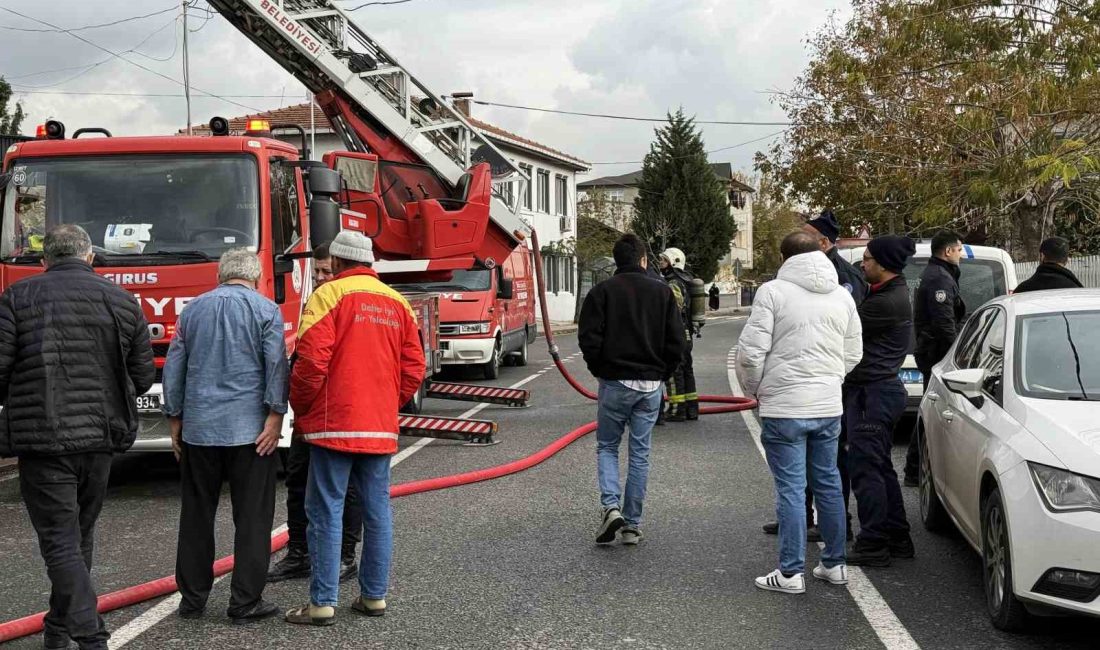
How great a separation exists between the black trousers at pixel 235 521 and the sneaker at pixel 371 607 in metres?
0.47

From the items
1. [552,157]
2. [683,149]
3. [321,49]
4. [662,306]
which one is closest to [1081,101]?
[321,49]

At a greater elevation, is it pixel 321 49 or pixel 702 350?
pixel 321 49

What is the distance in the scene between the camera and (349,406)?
17.8 ft

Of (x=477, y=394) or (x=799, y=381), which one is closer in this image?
(x=799, y=381)

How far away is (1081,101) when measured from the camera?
16.7 meters

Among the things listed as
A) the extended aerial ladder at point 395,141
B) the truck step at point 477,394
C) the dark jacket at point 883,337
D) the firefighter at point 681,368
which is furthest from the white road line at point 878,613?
the truck step at point 477,394

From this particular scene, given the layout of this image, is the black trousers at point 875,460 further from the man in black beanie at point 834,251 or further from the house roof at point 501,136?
the house roof at point 501,136

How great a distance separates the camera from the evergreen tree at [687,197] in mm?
65938

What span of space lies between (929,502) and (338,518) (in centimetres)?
378

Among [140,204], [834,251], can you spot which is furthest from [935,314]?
[140,204]

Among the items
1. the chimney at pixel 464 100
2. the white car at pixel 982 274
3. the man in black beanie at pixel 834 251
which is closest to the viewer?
the man in black beanie at pixel 834 251

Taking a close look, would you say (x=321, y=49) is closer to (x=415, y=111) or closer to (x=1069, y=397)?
(x=415, y=111)

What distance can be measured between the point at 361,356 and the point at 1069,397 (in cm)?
324

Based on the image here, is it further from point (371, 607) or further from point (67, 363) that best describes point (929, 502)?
point (67, 363)
